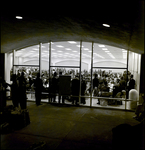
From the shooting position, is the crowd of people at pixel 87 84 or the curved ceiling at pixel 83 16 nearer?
the curved ceiling at pixel 83 16

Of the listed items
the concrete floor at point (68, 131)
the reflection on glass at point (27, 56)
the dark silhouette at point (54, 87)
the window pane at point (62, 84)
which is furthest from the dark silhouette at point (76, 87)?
the reflection on glass at point (27, 56)

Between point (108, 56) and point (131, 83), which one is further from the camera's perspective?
point (108, 56)

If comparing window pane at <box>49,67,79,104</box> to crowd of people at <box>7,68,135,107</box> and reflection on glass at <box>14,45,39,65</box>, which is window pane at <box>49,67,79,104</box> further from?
reflection on glass at <box>14,45,39,65</box>

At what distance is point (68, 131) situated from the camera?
4195mm

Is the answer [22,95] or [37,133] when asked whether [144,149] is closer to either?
[37,133]

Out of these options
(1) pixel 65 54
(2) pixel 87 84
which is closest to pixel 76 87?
(2) pixel 87 84

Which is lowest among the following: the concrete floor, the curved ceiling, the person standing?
the concrete floor

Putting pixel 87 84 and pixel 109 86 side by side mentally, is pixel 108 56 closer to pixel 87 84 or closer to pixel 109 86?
pixel 109 86

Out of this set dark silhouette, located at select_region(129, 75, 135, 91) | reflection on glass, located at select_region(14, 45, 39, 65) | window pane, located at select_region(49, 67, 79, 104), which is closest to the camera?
dark silhouette, located at select_region(129, 75, 135, 91)

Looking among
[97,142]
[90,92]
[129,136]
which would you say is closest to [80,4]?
[129,136]

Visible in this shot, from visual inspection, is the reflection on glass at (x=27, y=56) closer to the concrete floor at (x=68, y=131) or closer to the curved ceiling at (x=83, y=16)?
the curved ceiling at (x=83, y=16)

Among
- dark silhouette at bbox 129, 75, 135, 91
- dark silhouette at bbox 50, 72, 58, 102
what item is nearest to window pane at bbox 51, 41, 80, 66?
dark silhouette at bbox 50, 72, 58, 102

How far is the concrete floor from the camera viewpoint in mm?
3434

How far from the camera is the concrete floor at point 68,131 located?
3.43 meters
